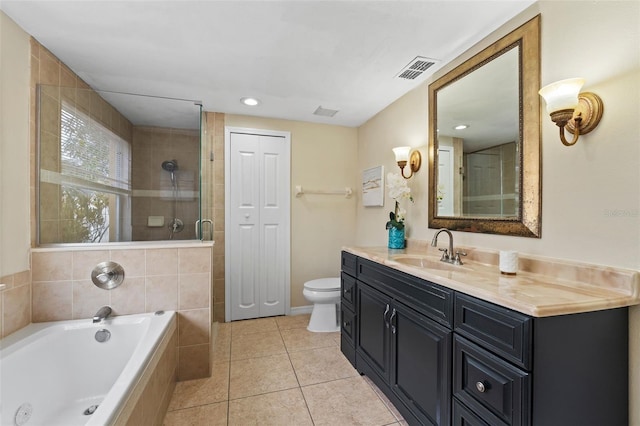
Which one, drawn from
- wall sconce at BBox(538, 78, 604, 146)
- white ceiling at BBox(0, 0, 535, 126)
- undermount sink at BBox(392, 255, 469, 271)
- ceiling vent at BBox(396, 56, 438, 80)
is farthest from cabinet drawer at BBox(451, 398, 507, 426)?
ceiling vent at BBox(396, 56, 438, 80)

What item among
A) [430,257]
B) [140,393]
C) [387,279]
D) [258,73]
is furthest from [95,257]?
[430,257]

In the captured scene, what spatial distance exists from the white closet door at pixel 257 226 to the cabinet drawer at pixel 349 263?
1027 mm

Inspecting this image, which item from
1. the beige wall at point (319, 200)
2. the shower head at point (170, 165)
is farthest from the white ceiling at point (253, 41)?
the beige wall at point (319, 200)

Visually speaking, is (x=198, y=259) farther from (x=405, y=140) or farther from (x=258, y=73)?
(x=405, y=140)

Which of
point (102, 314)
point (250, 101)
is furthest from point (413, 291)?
point (250, 101)

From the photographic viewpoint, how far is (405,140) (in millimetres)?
2422

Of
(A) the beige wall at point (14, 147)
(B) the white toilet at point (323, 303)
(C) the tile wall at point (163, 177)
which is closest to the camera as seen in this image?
(A) the beige wall at point (14, 147)

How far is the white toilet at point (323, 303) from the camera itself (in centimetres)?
266

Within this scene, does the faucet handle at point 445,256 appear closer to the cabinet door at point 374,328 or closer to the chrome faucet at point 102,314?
the cabinet door at point 374,328

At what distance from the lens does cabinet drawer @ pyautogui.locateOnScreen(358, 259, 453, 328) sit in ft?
4.15

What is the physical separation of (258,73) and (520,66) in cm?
166

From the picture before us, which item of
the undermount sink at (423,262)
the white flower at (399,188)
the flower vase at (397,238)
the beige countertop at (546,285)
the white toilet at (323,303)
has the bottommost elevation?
the white toilet at (323,303)

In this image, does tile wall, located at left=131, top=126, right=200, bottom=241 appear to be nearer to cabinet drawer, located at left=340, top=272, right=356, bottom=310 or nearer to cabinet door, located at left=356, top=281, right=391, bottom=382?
cabinet drawer, located at left=340, top=272, right=356, bottom=310

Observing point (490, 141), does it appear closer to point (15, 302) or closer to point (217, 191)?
point (217, 191)
